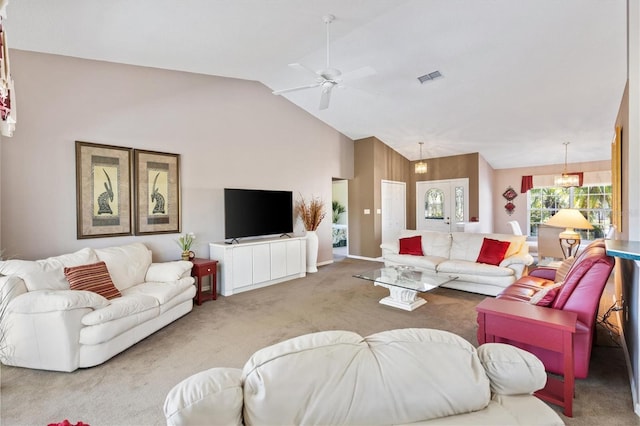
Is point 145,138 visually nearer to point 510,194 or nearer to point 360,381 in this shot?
point 360,381

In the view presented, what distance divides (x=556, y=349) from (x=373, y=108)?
484cm

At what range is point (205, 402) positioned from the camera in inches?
26.6

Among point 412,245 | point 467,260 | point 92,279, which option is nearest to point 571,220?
point 467,260

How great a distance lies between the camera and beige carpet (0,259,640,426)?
6.58 ft

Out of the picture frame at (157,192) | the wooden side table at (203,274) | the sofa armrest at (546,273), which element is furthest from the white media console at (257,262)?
the sofa armrest at (546,273)

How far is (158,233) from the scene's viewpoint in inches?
169

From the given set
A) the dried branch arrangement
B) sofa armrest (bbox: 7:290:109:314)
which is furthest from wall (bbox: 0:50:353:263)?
sofa armrest (bbox: 7:290:109:314)

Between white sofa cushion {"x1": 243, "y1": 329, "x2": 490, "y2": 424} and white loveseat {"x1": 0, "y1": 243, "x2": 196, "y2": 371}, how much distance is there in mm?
2527

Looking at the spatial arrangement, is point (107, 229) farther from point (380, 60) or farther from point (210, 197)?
point (380, 60)

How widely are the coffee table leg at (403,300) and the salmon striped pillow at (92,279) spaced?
295 cm

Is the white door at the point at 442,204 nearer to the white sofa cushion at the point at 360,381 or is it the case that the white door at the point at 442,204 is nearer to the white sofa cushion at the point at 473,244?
the white sofa cushion at the point at 473,244

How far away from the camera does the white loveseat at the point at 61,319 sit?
246 cm

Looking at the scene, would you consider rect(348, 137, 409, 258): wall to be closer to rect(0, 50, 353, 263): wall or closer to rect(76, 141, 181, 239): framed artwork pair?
rect(0, 50, 353, 263): wall

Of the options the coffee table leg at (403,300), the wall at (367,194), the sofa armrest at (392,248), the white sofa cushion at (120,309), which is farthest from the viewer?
the wall at (367,194)
